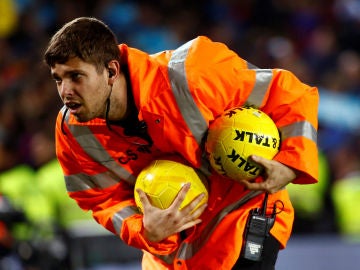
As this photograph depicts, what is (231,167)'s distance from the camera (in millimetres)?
3904

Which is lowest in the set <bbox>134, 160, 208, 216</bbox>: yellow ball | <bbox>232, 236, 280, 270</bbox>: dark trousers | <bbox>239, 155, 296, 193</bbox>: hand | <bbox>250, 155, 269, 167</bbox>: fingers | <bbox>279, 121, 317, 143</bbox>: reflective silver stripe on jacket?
<bbox>232, 236, 280, 270</bbox>: dark trousers

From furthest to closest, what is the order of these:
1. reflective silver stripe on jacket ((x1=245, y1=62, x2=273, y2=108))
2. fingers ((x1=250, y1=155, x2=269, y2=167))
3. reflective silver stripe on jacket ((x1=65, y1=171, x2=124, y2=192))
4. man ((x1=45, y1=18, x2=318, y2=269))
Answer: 1. reflective silver stripe on jacket ((x1=65, y1=171, x2=124, y2=192))
2. reflective silver stripe on jacket ((x1=245, y1=62, x2=273, y2=108))
3. man ((x1=45, y1=18, x2=318, y2=269))
4. fingers ((x1=250, y1=155, x2=269, y2=167))

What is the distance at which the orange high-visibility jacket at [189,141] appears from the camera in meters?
3.96

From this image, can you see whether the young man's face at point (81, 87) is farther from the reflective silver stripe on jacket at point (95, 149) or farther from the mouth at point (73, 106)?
the reflective silver stripe on jacket at point (95, 149)

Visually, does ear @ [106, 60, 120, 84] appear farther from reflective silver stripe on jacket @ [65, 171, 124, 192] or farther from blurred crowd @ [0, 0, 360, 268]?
blurred crowd @ [0, 0, 360, 268]

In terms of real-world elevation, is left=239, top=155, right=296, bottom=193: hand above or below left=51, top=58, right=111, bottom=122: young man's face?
below

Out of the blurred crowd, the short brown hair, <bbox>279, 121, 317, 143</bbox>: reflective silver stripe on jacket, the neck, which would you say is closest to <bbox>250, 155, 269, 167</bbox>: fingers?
<bbox>279, 121, 317, 143</bbox>: reflective silver stripe on jacket

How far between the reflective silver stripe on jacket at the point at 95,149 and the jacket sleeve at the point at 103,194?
0.03 metres

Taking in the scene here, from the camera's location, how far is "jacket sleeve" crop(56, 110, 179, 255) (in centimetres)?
421

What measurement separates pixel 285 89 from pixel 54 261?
9.99ft

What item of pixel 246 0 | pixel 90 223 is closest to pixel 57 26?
pixel 246 0

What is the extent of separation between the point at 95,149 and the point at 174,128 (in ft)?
1.46

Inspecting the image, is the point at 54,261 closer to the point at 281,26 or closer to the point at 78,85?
the point at 78,85

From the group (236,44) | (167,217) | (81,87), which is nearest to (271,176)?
(167,217)
